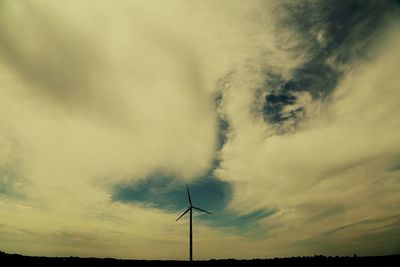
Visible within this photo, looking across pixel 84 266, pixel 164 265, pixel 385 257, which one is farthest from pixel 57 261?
pixel 385 257

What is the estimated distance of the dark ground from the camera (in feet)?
106

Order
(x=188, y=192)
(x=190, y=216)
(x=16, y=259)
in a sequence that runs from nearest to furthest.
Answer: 1. (x=16, y=259)
2. (x=190, y=216)
3. (x=188, y=192)

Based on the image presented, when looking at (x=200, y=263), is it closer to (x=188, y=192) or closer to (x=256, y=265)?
(x=256, y=265)

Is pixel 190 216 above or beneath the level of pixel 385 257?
above

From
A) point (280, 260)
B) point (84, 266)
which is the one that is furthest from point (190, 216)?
point (84, 266)

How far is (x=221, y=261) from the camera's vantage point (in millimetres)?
39750

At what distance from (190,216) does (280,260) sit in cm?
3682

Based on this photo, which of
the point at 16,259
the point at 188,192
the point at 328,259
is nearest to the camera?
the point at 16,259

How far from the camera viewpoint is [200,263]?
123 feet

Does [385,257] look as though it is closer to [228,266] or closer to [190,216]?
[228,266]

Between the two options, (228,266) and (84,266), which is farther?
(228,266)

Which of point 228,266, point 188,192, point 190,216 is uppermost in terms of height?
point 188,192

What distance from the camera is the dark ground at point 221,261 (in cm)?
3234

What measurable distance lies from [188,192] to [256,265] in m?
43.5
